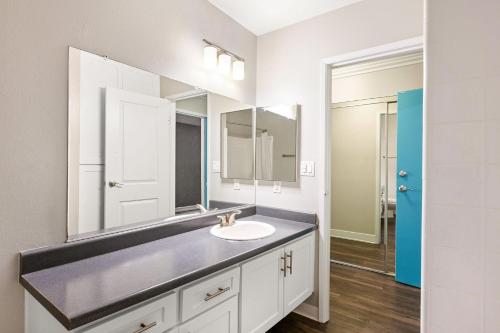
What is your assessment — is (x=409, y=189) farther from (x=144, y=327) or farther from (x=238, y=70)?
(x=144, y=327)

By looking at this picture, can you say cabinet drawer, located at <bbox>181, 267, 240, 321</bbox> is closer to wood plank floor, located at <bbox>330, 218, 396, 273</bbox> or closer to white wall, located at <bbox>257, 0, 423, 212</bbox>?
white wall, located at <bbox>257, 0, 423, 212</bbox>

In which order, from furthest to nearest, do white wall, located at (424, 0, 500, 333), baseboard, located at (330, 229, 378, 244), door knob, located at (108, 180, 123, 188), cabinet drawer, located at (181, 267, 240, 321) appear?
baseboard, located at (330, 229, 378, 244) < door knob, located at (108, 180, 123, 188) < cabinet drawer, located at (181, 267, 240, 321) < white wall, located at (424, 0, 500, 333)

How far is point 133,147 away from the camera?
4.87 feet

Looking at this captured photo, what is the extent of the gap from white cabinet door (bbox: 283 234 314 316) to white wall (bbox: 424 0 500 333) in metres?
1.11

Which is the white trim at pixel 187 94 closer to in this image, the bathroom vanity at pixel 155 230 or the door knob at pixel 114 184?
the bathroom vanity at pixel 155 230

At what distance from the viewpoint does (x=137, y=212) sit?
1.52 metres

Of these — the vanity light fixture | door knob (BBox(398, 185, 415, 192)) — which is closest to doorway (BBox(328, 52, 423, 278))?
door knob (BBox(398, 185, 415, 192))

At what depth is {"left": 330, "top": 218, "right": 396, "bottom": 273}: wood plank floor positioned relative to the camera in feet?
10.4

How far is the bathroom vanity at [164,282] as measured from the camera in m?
0.90

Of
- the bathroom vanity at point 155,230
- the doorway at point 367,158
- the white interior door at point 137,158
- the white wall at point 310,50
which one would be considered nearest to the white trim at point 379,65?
the doorway at point 367,158

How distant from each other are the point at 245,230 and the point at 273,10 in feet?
5.55

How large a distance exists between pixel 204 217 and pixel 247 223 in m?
0.34

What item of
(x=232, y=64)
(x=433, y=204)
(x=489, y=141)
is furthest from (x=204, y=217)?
(x=489, y=141)

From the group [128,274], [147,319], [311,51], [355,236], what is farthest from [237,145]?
[355,236]
